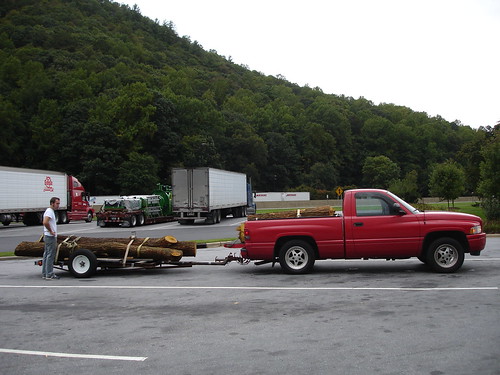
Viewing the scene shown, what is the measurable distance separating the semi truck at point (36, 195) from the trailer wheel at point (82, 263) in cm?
2449

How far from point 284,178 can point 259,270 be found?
321ft

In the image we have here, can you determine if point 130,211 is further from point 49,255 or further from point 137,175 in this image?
point 137,175

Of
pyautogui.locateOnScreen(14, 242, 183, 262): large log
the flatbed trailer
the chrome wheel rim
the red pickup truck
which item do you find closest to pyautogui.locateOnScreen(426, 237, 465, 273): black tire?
the red pickup truck

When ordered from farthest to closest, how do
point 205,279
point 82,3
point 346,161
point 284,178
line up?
point 82,3
point 346,161
point 284,178
point 205,279

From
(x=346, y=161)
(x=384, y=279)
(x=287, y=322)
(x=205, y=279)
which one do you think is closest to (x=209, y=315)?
(x=287, y=322)

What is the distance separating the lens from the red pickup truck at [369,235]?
10812 millimetres

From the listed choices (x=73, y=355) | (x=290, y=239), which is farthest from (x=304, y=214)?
(x=73, y=355)

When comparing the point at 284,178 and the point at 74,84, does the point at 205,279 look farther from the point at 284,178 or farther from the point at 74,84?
the point at 284,178

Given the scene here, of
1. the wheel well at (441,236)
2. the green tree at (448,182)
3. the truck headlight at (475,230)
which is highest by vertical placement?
the green tree at (448,182)

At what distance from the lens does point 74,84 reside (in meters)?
89.6

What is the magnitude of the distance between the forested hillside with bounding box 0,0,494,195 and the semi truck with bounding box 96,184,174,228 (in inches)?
1428

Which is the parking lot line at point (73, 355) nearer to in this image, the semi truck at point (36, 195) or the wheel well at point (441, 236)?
the wheel well at point (441, 236)

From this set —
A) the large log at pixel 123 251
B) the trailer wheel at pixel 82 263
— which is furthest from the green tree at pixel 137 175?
the trailer wheel at pixel 82 263

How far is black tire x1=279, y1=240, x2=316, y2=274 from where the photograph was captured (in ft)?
36.7
